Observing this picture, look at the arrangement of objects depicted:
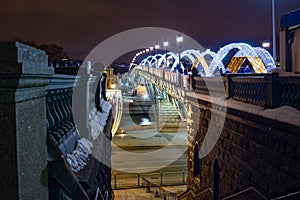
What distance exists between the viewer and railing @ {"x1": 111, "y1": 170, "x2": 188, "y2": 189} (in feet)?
74.7

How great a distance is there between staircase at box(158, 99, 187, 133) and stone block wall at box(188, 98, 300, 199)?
40576 mm

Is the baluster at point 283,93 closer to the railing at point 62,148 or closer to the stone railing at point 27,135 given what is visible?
the railing at point 62,148

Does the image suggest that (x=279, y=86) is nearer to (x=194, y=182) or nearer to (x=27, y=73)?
(x=27, y=73)

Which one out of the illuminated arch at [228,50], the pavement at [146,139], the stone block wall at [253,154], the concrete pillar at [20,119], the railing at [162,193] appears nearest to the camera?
the concrete pillar at [20,119]

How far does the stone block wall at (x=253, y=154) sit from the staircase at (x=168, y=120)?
40576 millimetres

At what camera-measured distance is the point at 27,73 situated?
2.30 meters

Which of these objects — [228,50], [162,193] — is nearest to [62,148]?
[162,193]

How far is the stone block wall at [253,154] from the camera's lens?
7516mm

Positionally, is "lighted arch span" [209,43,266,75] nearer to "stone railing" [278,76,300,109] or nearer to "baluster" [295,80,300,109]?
"stone railing" [278,76,300,109]

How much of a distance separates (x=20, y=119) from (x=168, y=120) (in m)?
56.1

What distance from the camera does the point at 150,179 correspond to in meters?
24.6

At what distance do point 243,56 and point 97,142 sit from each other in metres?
22.9

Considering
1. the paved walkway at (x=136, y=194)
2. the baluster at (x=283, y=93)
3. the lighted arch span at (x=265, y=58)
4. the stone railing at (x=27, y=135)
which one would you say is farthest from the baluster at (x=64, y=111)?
the lighted arch span at (x=265, y=58)

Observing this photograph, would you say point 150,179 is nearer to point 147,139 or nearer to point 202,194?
point 202,194
